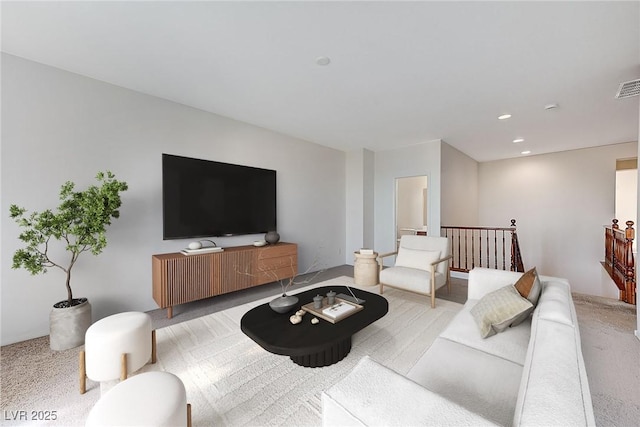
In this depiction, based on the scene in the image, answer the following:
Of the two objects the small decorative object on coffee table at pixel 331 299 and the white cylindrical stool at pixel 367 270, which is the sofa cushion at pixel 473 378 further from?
the white cylindrical stool at pixel 367 270

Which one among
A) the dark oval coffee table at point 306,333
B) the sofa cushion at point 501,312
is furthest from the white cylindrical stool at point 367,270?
the sofa cushion at point 501,312

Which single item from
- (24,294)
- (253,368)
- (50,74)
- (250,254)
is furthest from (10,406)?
(50,74)

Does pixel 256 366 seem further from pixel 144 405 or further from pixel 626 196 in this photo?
pixel 626 196

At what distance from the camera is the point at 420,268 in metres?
3.34

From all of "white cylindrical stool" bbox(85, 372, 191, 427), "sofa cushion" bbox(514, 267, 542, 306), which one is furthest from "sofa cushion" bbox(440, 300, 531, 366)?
"white cylindrical stool" bbox(85, 372, 191, 427)

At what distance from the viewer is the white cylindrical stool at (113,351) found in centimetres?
166

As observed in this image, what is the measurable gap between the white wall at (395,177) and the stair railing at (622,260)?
96.6 inches

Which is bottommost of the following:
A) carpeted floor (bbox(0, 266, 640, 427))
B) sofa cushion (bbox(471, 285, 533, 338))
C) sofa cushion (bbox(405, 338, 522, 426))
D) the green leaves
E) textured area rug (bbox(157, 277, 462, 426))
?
carpeted floor (bbox(0, 266, 640, 427))

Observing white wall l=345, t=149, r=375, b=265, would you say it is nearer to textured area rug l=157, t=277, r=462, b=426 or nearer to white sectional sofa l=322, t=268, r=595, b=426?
textured area rug l=157, t=277, r=462, b=426

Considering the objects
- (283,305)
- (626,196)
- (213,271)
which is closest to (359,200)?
(213,271)

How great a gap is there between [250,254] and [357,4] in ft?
9.74

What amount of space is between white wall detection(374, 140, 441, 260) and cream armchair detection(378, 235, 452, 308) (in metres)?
1.55

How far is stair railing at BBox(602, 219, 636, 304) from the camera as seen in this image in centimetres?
330

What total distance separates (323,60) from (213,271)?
2.72 metres
